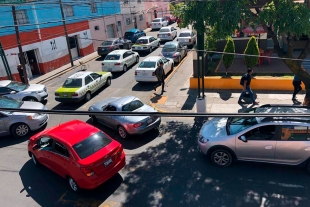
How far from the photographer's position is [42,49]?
20453mm

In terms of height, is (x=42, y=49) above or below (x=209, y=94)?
above

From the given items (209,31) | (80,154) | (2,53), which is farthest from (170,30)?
(80,154)

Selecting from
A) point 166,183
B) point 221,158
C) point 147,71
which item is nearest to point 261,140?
point 221,158

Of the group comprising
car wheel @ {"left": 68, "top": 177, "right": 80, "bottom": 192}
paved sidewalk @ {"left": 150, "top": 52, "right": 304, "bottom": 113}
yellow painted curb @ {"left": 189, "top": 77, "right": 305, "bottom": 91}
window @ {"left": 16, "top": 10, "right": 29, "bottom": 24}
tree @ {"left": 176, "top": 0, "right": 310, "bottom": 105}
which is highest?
window @ {"left": 16, "top": 10, "right": 29, "bottom": 24}

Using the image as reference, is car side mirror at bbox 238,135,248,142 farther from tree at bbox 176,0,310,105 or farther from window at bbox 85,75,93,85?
window at bbox 85,75,93,85

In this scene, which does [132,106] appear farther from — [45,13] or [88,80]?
[45,13]

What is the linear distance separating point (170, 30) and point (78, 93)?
669 inches

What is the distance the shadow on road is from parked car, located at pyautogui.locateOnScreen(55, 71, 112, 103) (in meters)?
5.34

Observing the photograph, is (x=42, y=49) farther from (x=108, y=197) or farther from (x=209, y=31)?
(x=108, y=197)

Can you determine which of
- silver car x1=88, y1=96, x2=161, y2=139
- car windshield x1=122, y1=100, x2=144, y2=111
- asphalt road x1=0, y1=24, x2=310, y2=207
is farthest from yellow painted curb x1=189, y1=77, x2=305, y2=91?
asphalt road x1=0, y1=24, x2=310, y2=207

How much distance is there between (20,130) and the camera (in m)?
10.3

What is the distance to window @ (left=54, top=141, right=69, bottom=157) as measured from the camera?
704 centimetres

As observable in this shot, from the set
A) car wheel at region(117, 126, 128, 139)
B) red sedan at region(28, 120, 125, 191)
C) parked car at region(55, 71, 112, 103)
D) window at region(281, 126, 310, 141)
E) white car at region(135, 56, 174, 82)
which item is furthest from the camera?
white car at region(135, 56, 174, 82)

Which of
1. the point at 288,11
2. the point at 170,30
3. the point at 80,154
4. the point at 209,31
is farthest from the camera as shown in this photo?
the point at 170,30
